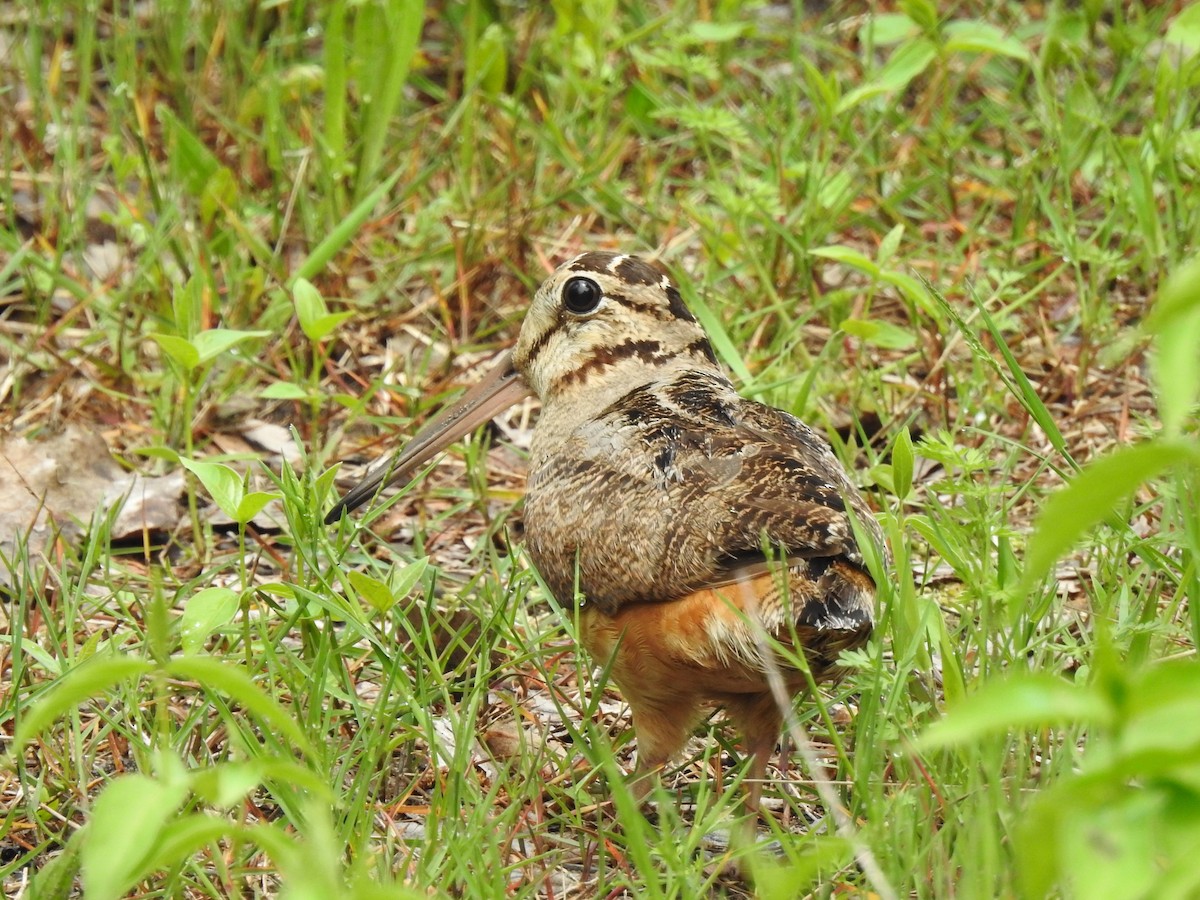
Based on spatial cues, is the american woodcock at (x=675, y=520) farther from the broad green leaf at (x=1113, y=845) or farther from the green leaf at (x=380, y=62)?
the green leaf at (x=380, y=62)

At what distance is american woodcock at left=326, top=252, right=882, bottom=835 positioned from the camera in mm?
2619

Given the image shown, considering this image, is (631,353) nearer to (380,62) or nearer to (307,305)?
(307,305)

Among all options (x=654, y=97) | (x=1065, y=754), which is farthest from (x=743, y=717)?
(x=654, y=97)

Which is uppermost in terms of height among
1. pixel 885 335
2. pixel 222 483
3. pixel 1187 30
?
pixel 1187 30

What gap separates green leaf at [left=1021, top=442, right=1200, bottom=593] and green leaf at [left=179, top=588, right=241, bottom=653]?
67.2 inches

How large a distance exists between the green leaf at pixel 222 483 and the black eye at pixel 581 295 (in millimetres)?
874

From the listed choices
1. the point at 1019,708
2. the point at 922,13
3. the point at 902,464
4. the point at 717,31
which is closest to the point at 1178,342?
the point at 1019,708

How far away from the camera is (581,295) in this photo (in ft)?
11.4

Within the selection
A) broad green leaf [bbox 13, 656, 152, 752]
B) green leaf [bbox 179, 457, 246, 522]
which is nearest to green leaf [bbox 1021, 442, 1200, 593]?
broad green leaf [bbox 13, 656, 152, 752]

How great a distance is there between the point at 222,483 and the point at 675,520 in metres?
0.95

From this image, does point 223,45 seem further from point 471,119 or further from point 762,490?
point 762,490

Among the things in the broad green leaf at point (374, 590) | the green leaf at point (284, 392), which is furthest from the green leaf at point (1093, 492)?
the green leaf at point (284, 392)

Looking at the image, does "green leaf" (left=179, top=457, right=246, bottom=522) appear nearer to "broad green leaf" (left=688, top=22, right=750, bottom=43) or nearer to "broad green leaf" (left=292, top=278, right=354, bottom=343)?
"broad green leaf" (left=292, top=278, right=354, bottom=343)

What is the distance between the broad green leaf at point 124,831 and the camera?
1627 millimetres
